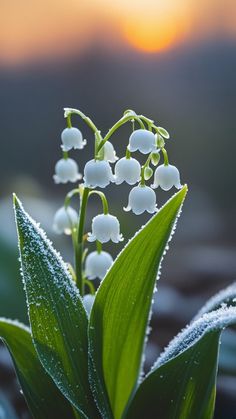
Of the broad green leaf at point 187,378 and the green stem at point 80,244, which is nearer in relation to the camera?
the broad green leaf at point 187,378

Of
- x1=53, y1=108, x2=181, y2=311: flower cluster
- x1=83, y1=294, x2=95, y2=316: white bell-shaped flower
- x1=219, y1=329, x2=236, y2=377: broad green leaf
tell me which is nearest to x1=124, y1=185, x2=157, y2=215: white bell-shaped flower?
x1=53, y1=108, x2=181, y2=311: flower cluster

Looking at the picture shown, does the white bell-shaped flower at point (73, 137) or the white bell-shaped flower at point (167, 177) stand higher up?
the white bell-shaped flower at point (73, 137)

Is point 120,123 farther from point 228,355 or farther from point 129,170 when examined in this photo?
point 228,355

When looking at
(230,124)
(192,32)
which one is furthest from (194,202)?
(192,32)

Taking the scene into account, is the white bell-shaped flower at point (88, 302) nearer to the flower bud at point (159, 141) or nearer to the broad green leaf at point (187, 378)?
the broad green leaf at point (187, 378)

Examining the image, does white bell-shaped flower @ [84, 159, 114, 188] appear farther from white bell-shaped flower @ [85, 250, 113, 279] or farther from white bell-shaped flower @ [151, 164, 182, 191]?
white bell-shaped flower @ [85, 250, 113, 279]

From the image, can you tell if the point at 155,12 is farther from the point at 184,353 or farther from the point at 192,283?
the point at 184,353

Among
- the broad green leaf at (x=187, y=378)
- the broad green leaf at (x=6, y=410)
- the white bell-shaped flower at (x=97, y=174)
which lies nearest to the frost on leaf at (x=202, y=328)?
the broad green leaf at (x=187, y=378)
